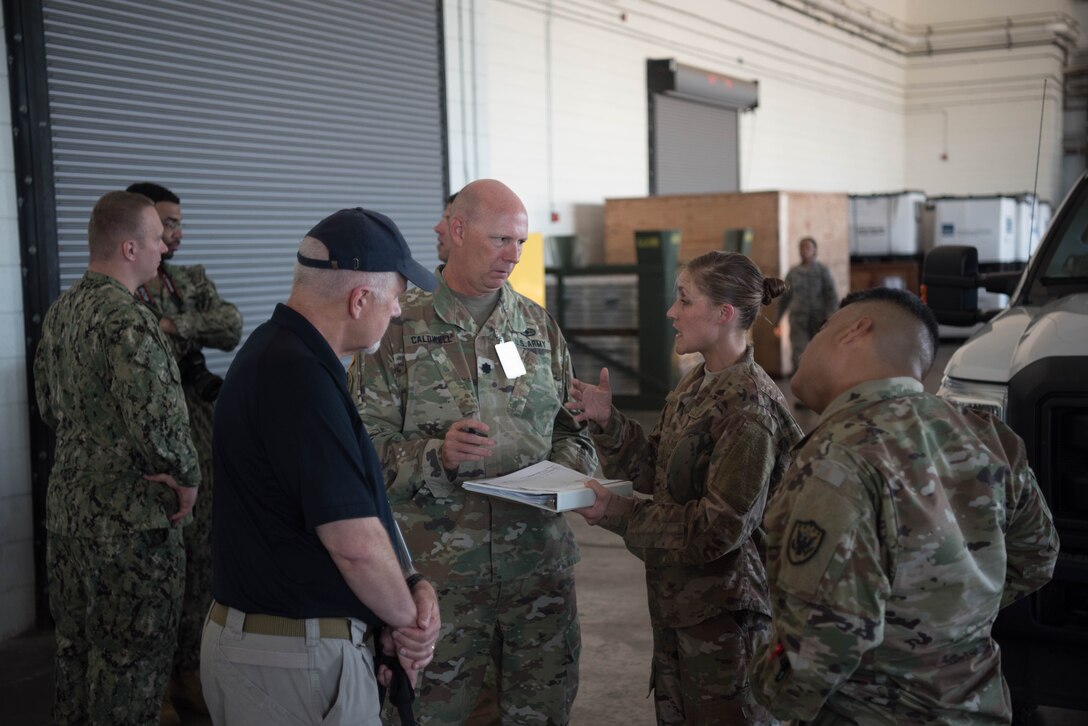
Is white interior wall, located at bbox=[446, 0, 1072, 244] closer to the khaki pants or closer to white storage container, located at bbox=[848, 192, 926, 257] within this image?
white storage container, located at bbox=[848, 192, 926, 257]

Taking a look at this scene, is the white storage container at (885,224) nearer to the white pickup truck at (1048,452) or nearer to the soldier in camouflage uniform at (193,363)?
the white pickup truck at (1048,452)

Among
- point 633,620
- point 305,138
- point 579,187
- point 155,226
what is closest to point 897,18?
point 579,187

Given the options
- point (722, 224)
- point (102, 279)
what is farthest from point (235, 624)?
point (722, 224)

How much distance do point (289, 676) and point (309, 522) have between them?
313 millimetres

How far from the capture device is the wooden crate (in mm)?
12047

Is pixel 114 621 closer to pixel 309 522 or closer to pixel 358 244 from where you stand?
pixel 309 522

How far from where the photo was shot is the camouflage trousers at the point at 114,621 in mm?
3416

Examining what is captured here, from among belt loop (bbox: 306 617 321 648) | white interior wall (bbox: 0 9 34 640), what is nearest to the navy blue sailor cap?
belt loop (bbox: 306 617 321 648)

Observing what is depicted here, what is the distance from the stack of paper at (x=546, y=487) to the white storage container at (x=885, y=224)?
14.5 metres

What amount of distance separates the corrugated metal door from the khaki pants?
11738 mm

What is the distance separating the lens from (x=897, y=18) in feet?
72.8

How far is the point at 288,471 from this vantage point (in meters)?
1.91

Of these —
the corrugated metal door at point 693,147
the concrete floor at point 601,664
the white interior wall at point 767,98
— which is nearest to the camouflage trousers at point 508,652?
the concrete floor at point 601,664

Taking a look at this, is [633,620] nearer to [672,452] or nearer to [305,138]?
[672,452]
